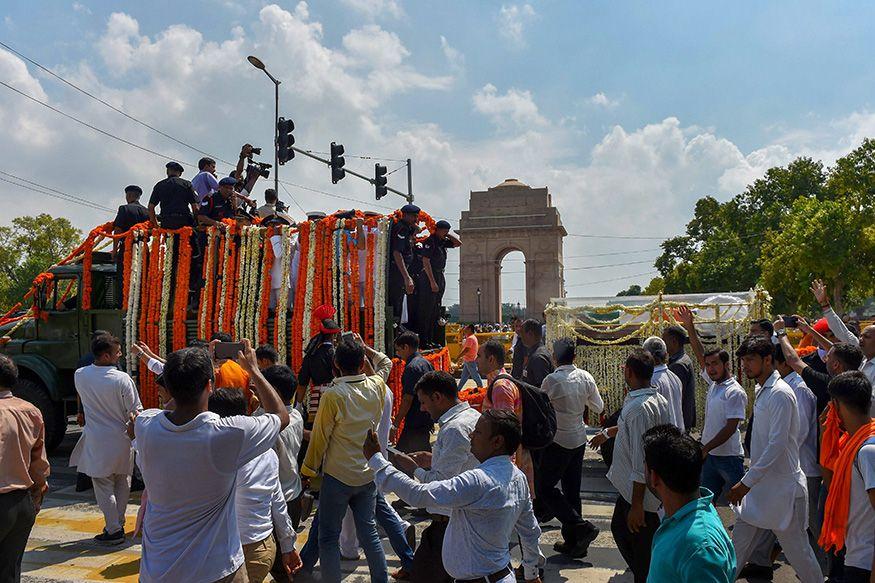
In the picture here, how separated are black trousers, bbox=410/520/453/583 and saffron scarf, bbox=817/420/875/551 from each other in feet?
6.79

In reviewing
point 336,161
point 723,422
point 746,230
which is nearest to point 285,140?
point 336,161

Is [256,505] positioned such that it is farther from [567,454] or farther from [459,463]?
[567,454]

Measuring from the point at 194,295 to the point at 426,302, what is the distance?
3.41 meters

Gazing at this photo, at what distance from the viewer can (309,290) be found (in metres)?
8.89

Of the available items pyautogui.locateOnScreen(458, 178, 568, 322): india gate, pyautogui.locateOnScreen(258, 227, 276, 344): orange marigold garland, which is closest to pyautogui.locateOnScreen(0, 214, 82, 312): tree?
pyautogui.locateOnScreen(458, 178, 568, 322): india gate

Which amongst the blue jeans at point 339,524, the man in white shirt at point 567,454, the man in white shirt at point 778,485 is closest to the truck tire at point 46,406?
the blue jeans at point 339,524

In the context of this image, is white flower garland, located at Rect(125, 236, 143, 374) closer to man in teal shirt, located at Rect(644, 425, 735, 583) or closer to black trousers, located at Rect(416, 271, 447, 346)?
black trousers, located at Rect(416, 271, 447, 346)

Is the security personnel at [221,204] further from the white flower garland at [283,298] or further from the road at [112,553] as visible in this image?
the road at [112,553]

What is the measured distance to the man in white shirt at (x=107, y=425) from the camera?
19.4 feet

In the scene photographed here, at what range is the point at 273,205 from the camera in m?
11.4

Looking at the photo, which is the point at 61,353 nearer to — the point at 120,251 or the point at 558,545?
the point at 120,251

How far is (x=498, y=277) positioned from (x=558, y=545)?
4618 cm

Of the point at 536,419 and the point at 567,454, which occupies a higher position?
the point at 536,419

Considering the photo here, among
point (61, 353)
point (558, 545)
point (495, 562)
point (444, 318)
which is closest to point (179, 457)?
point (495, 562)
